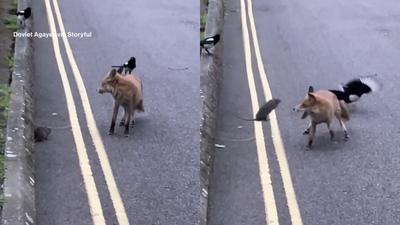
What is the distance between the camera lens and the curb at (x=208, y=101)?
9.01m

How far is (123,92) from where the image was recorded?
406 inches

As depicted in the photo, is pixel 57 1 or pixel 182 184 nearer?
pixel 182 184

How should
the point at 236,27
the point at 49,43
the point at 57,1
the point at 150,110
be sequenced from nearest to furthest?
1. the point at 150,110
2. the point at 49,43
3. the point at 236,27
4. the point at 57,1

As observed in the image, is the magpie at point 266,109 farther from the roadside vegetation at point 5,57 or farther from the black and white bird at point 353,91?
the roadside vegetation at point 5,57

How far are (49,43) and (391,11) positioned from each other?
763 centimetres

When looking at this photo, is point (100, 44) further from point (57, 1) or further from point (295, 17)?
point (295, 17)

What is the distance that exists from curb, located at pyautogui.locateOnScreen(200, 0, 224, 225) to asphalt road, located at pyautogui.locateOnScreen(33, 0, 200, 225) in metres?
0.09

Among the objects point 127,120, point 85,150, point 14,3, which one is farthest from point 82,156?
point 14,3

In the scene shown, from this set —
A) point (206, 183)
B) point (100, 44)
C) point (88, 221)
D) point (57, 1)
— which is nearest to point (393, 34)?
point (100, 44)

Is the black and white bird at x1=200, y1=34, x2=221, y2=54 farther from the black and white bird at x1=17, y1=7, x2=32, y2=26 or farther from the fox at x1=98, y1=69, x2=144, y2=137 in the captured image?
the black and white bird at x1=17, y1=7, x2=32, y2=26

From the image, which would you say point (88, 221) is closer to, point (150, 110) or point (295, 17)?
point (150, 110)

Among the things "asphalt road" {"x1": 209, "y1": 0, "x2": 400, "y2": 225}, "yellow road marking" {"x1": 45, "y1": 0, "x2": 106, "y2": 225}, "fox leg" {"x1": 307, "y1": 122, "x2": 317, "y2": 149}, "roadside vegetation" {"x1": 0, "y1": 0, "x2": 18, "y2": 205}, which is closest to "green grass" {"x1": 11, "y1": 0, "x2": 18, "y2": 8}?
"roadside vegetation" {"x1": 0, "y1": 0, "x2": 18, "y2": 205}

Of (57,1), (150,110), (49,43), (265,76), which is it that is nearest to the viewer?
(150,110)

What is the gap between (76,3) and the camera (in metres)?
18.0
